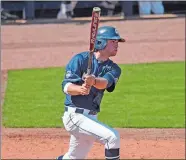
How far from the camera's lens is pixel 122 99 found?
12633 mm

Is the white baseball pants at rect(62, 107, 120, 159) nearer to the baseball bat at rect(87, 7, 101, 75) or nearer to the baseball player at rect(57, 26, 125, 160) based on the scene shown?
the baseball player at rect(57, 26, 125, 160)

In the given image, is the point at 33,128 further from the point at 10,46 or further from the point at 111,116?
the point at 10,46

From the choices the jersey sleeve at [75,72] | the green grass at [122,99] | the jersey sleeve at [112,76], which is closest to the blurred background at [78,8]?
the green grass at [122,99]

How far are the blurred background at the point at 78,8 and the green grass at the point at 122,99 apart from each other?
736 cm

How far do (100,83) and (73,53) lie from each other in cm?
1171

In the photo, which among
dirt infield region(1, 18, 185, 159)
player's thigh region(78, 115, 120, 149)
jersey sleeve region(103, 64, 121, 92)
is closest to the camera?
player's thigh region(78, 115, 120, 149)

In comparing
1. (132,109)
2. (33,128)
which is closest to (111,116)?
(132,109)

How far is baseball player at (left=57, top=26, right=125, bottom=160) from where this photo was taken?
20.7ft

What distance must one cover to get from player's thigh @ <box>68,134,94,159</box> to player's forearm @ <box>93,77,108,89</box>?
624 millimetres

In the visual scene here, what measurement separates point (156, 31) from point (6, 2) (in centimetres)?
577

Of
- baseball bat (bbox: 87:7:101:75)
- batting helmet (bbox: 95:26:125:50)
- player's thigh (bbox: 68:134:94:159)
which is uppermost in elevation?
baseball bat (bbox: 87:7:101:75)

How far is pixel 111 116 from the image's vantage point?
11.3 meters

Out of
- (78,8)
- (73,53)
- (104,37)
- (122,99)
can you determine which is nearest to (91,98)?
(104,37)

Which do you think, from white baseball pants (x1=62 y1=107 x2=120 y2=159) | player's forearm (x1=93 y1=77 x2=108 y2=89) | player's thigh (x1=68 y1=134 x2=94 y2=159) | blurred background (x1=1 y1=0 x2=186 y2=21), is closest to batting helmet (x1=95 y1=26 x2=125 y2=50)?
player's forearm (x1=93 y1=77 x2=108 y2=89)
